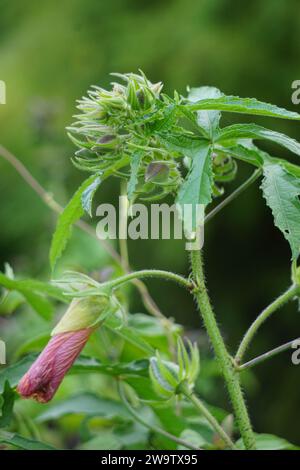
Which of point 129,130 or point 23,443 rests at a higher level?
point 129,130

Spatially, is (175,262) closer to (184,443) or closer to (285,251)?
(285,251)

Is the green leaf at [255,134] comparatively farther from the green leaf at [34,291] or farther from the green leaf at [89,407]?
the green leaf at [89,407]

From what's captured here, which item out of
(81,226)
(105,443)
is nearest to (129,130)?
(105,443)

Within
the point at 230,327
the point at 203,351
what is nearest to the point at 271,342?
the point at 230,327

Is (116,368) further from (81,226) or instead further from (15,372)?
(81,226)

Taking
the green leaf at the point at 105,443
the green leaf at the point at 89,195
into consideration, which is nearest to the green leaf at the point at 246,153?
the green leaf at the point at 89,195
